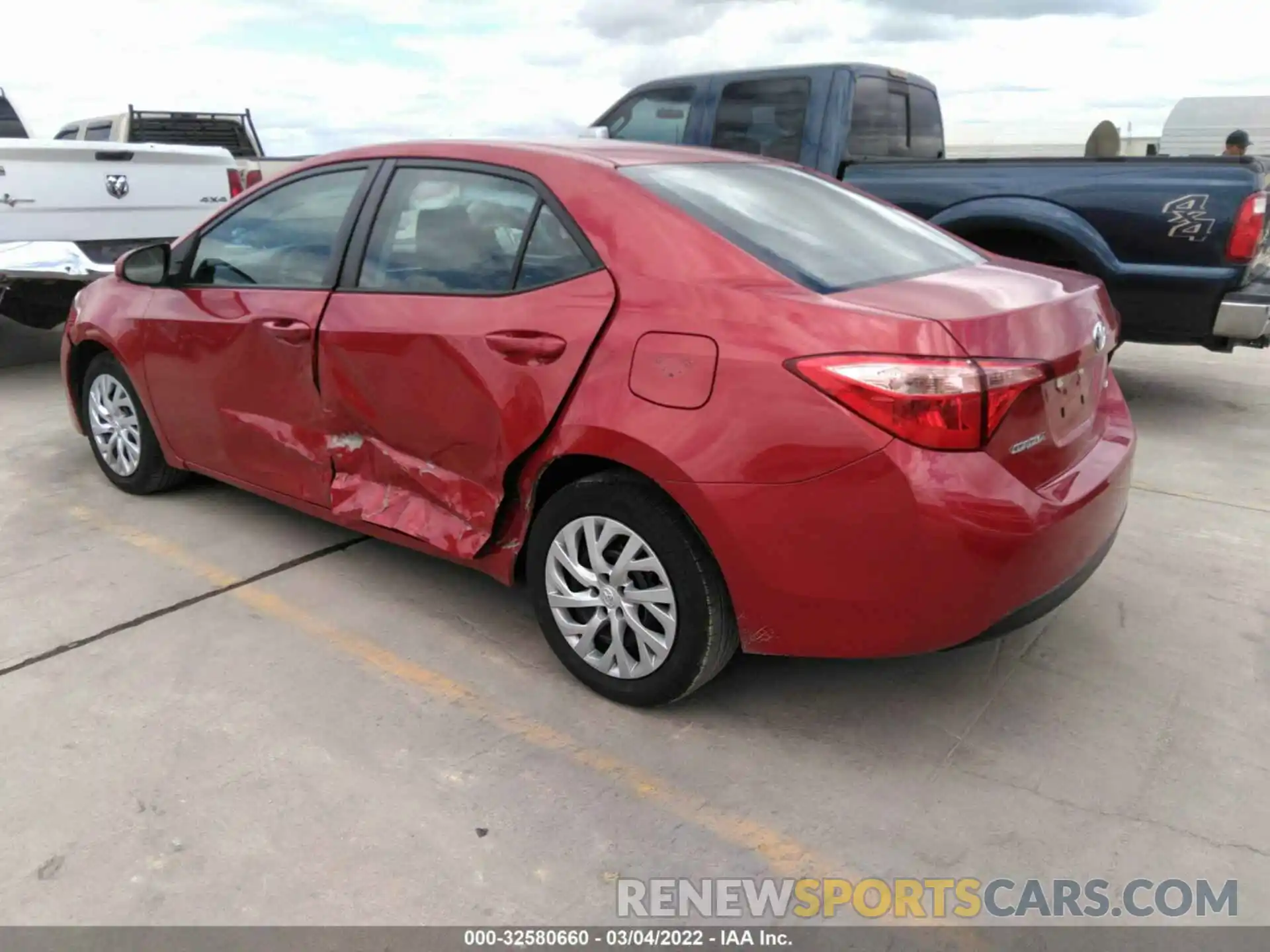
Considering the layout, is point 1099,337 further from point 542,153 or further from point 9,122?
point 9,122

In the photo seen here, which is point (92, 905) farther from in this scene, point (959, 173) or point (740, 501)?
point (959, 173)

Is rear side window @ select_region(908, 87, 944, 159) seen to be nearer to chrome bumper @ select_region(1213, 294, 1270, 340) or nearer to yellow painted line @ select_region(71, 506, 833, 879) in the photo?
chrome bumper @ select_region(1213, 294, 1270, 340)

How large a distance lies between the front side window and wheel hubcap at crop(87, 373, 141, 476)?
2.90 ft

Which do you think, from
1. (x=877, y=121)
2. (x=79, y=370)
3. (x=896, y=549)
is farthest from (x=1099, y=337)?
(x=79, y=370)

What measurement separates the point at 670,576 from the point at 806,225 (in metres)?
1.16

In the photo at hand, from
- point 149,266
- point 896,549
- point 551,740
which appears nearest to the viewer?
point 896,549

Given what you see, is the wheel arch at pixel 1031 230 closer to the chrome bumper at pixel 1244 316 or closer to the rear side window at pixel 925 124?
the chrome bumper at pixel 1244 316

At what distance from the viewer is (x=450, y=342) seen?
3.09 meters

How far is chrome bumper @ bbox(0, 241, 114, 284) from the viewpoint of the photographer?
6285mm

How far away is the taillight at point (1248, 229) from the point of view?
5086 mm

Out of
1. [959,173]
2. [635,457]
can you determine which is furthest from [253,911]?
[959,173]

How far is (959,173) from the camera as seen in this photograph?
5.93 m

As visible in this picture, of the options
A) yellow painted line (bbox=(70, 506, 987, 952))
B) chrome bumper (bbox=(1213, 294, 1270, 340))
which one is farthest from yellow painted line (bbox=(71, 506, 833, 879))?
chrome bumper (bbox=(1213, 294, 1270, 340))

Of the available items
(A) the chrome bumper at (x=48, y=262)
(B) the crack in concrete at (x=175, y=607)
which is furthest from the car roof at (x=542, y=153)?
(A) the chrome bumper at (x=48, y=262)
